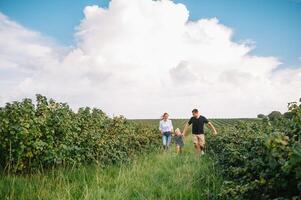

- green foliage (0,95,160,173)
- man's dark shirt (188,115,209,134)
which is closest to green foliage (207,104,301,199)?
green foliage (0,95,160,173)

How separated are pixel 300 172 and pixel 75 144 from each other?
885 centimetres

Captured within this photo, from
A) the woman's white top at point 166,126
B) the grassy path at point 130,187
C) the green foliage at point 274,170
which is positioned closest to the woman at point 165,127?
the woman's white top at point 166,126

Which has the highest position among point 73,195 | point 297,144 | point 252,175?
point 297,144

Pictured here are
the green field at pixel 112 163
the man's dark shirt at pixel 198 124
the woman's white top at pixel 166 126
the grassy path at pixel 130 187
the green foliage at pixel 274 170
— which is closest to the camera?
the green foliage at pixel 274 170

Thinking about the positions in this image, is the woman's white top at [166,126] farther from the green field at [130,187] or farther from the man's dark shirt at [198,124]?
the green field at [130,187]

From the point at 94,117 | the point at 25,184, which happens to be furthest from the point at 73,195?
the point at 94,117

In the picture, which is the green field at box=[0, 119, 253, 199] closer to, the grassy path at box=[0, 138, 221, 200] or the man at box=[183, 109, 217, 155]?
the grassy path at box=[0, 138, 221, 200]

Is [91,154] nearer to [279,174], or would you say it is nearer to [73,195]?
[73,195]

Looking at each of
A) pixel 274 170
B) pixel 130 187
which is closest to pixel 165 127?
pixel 130 187

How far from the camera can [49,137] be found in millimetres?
10102

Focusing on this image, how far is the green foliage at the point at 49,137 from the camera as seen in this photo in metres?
9.45

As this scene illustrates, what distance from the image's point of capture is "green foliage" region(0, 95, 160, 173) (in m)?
9.45

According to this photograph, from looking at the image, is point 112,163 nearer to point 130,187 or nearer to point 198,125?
point 130,187

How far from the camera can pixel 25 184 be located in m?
7.68
